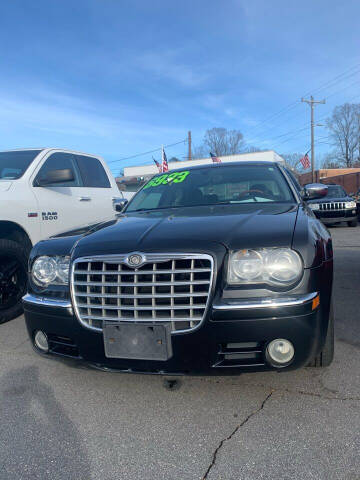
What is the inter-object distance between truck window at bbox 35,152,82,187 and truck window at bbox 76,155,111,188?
5.0 inches

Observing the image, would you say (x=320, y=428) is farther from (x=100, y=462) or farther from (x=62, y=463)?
(x=62, y=463)

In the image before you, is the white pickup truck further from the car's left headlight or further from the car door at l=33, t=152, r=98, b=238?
the car's left headlight

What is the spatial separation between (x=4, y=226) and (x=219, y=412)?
3065 millimetres

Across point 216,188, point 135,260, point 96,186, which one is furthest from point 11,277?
point 135,260

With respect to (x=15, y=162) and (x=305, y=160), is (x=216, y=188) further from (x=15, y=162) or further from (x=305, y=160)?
(x=305, y=160)

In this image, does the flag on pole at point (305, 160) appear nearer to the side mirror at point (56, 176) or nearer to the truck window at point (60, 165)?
the truck window at point (60, 165)

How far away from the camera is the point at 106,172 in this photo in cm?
601

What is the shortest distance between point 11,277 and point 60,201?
1169 millimetres

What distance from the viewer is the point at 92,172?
5.66 meters

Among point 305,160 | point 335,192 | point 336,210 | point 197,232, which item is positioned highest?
point 305,160

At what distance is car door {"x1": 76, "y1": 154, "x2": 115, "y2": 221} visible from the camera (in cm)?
536

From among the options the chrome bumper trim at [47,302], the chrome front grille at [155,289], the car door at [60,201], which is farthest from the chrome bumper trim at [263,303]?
the car door at [60,201]

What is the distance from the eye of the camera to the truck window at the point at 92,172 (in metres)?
5.46

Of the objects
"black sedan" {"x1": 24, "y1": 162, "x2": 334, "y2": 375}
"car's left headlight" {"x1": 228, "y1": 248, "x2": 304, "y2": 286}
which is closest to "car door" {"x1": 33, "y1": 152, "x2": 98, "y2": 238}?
"black sedan" {"x1": 24, "y1": 162, "x2": 334, "y2": 375}
